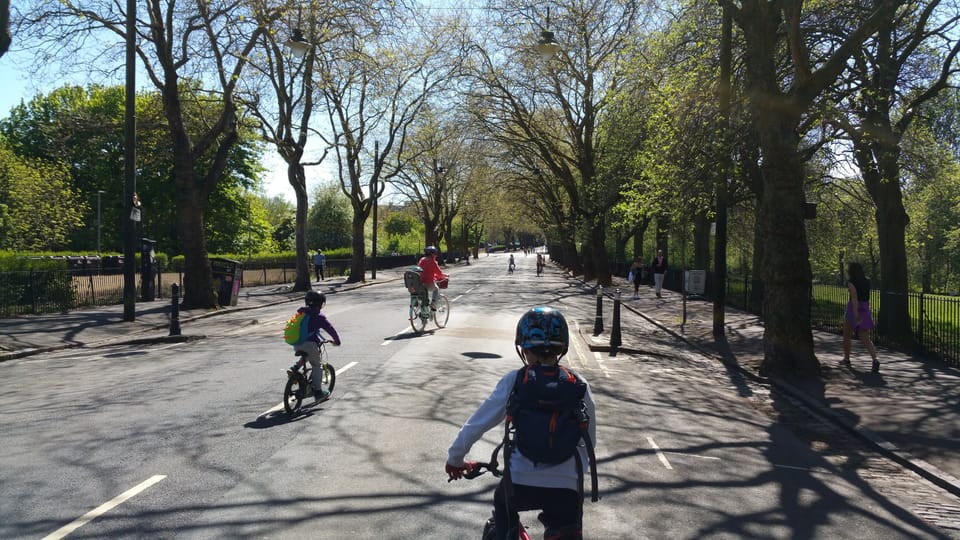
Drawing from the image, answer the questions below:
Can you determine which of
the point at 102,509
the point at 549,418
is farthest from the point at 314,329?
the point at 549,418

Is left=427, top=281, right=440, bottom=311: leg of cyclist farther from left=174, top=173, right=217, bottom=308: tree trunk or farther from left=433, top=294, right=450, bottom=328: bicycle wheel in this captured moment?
left=174, top=173, right=217, bottom=308: tree trunk

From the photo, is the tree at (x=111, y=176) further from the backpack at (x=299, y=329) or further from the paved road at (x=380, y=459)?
the backpack at (x=299, y=329)

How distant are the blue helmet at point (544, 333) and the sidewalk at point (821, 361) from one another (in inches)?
182

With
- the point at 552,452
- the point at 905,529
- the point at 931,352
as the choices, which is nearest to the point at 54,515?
the point at 552,452

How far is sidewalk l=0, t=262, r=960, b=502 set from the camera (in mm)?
7211

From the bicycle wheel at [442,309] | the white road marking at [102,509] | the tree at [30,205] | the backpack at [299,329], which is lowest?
the white road marking at [102,509]

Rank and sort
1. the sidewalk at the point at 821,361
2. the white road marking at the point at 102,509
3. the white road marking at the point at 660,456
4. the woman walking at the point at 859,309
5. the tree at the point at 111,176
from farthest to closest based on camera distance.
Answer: the tree at the point at 111,176
the woman walking at the point at 859,309
the sidewalk at the point at 821,361
the white road marking at the point at 660,456
the white road marking at the point at 102,509

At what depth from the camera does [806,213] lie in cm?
1168

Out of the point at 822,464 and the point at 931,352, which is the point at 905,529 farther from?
the point at 931,352

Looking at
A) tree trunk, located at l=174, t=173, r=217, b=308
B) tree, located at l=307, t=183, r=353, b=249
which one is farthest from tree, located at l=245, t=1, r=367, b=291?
tree, located at l=307, t=183, r=353, b=249

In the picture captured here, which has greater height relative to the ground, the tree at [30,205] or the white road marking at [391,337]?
the tree at [30,205]

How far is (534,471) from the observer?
3004 millimetres

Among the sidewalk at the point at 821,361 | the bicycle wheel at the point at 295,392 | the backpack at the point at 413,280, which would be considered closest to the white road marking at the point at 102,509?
the bicycle wheel at the point at 295,392

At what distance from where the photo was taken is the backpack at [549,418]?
9.53ft
